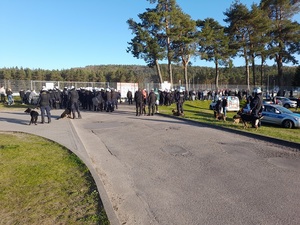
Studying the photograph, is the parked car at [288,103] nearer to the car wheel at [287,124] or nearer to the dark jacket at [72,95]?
the car wheel at [287,124]

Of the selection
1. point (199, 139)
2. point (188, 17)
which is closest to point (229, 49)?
point (188, 17)

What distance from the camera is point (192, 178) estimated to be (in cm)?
600

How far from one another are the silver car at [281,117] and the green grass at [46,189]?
42.5 ft

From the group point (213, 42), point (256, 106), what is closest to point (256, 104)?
point (256, 106)

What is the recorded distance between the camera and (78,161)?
6.76 meters

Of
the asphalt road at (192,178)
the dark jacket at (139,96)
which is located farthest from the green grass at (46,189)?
the dark jacket at (139,96)

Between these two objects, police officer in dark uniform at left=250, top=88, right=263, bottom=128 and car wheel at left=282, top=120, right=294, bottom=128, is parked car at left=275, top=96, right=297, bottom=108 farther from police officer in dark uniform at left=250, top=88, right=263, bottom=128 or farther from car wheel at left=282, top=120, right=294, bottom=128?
police officer in dark uniform at left=250, top=88, right=263, bottom=128

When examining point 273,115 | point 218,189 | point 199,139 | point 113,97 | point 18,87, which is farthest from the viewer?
point 18,87

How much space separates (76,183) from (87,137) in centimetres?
566

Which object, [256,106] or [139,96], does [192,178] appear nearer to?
[256,106]

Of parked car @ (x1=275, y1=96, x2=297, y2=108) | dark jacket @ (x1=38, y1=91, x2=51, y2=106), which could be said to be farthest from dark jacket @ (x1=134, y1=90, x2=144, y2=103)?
parked car @ (x1=275, y1=96, x2=297, y2=108)

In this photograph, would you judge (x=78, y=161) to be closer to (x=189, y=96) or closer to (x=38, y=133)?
(x=38, y=133)

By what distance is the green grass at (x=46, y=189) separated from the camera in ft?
13.2

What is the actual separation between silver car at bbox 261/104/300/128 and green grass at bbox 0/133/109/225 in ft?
42.5
